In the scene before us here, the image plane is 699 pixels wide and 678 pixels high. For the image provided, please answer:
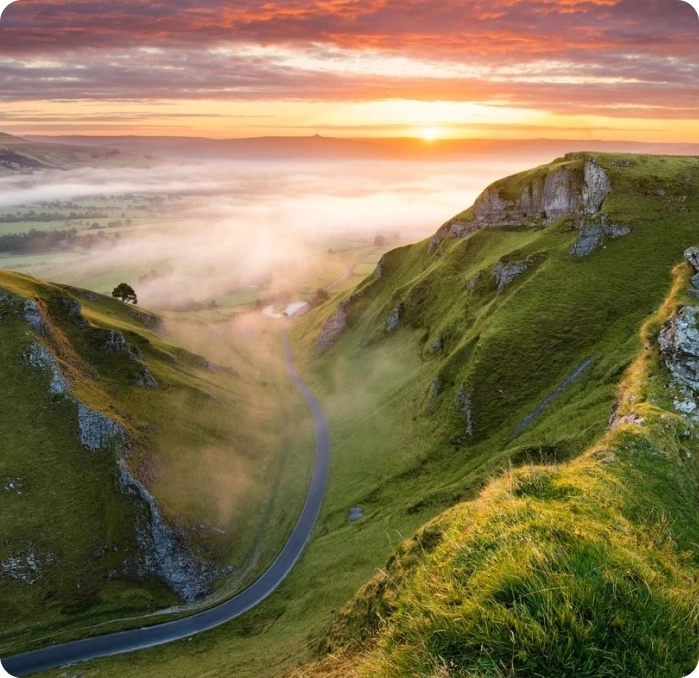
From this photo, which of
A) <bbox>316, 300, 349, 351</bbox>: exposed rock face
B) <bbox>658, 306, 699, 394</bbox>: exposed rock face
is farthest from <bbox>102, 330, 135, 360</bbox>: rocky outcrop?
<bbox>658, 306, 699, 394</bbox>: exposed rock face

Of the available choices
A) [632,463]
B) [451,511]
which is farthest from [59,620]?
[632,463]

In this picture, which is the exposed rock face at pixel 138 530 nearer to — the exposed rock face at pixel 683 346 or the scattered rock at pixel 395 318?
the exposed rock face at pixel 683 346

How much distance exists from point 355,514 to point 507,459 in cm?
3460

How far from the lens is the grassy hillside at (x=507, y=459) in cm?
970

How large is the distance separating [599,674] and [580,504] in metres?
9.62

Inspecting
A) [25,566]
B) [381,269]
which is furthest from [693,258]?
[381,269]

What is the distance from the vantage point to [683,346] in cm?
4025

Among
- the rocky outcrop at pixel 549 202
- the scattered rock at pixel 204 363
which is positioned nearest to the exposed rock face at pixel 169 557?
the scattered rock at pixel 204 363

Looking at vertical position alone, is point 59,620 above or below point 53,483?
below

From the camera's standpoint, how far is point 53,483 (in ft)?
276

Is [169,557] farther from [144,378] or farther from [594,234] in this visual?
[594,234]

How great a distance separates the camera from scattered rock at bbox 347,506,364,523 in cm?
9044

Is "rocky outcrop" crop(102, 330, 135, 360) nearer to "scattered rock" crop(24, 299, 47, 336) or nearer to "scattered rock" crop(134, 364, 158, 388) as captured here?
"scattered rock" crop(134, 364, 158, 388)

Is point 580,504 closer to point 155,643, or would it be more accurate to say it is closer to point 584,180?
point 155,643
